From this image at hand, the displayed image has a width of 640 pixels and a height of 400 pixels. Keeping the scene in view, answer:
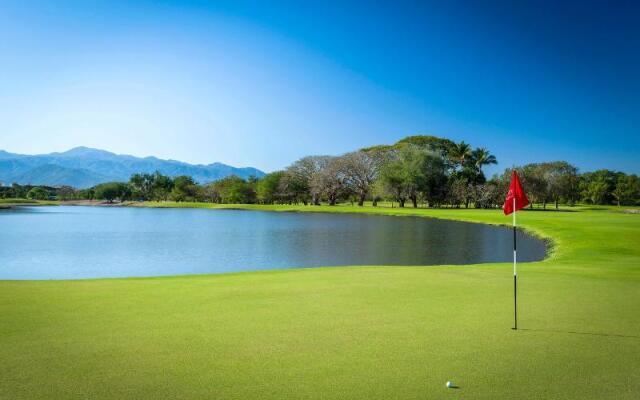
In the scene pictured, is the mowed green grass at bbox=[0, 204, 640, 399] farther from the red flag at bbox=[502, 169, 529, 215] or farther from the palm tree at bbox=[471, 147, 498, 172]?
the palm tree at bbox=[471, 147, 498, 172]

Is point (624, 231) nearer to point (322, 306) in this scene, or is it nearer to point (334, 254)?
point (334, 254)

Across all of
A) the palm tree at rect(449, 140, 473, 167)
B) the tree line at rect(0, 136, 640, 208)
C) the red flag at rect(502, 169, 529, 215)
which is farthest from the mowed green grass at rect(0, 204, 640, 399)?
the palm tree at rect(449, 140, 473, 167)

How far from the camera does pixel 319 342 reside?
267 inches

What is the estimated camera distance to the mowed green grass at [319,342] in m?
5.24

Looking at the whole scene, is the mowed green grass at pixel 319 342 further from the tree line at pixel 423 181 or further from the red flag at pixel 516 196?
the tree line at pixel 423 181

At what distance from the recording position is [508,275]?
1441 cm

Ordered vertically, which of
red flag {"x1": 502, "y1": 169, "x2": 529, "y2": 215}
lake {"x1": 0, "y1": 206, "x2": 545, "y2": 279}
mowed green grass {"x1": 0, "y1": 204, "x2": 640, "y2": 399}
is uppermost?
red flag {"x1": 502, "y1": 169, "x2": 529, "y2": 215}

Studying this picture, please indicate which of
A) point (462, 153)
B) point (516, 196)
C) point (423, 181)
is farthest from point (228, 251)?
point (462, 153)

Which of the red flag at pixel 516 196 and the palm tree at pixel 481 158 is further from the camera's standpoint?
the palm tree at pixel 481 158

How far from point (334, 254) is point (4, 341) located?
23279mm

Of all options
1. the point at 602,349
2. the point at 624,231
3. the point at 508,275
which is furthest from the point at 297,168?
the point at 602,349

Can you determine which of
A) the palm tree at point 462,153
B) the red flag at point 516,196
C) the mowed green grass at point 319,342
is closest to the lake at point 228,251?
the mowed green grass at point 319,342

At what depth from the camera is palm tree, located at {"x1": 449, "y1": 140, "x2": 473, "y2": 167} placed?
358ft

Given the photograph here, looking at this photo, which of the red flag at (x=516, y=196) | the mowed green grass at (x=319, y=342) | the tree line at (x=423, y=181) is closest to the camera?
the mowed green grass at (x=319, y=342)
